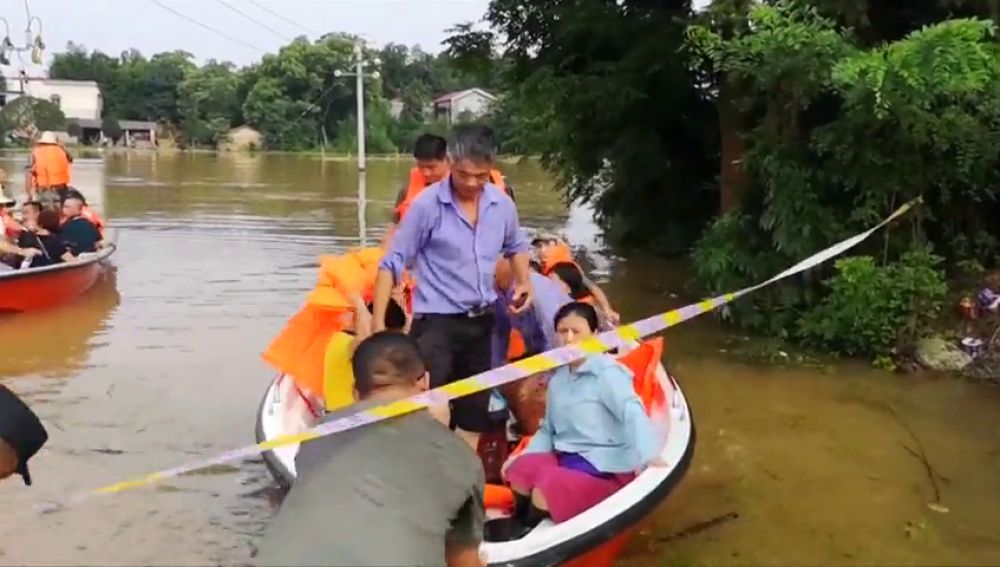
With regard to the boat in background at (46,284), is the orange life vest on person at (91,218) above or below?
above

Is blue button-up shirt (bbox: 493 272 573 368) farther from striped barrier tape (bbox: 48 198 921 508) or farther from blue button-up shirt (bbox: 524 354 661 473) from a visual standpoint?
striped barrier tape (bbox: 48 198 921 508)

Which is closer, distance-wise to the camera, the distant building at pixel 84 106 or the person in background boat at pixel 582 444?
the person in background boat at pixel 582 444

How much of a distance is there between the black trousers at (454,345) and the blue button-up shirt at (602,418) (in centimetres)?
49

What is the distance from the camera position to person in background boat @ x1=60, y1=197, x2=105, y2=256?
1202 centimetres

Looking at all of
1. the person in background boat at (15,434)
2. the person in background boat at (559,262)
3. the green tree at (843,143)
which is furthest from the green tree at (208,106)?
the person in background boat at (15,434)

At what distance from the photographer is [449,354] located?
5180 mm

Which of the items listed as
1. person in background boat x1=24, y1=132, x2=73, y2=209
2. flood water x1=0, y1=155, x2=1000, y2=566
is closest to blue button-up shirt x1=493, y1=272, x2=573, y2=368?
flood water x1=0, y1=155, x2=1000, y2=566

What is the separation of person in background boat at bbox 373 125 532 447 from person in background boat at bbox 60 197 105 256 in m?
7.92

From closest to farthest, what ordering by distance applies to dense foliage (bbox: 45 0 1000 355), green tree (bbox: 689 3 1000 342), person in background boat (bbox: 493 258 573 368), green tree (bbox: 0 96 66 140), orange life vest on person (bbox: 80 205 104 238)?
1. person in background boat (bbox: 493 258 573 368)
2. green tree (bbox: 689 3 1000 342)
3. dense foliage (bbox: 45 0 1000 355)
4. orange life vest on person (bbox: 80 205 104 238)
5. green tree (bbox: 0 96 66 140)

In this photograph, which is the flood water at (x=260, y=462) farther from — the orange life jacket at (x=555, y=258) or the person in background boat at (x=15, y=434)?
the person in background boat at (x=15, y=434)

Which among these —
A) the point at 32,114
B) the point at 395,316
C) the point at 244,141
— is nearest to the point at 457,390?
the point at 395,316

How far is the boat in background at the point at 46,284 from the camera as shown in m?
10.3

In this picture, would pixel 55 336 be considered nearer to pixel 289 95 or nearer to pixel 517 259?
pixel 517 259

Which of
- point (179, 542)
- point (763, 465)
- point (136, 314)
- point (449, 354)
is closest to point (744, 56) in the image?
point (763, 465)
